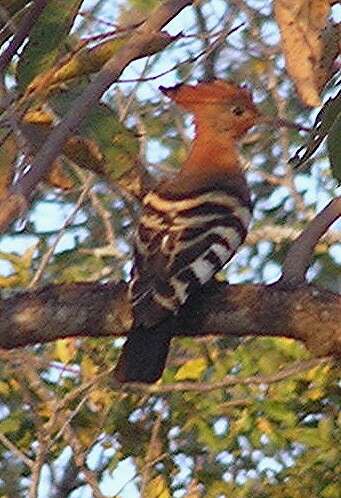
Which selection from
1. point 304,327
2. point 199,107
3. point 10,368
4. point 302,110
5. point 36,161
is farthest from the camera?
point 302,110

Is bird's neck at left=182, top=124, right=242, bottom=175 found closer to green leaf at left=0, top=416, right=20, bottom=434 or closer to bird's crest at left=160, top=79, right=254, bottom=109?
bird's crest at left=160, top=79, right=254, bottom=109

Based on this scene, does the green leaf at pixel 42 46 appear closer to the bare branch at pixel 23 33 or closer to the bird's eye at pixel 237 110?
the bare branch at pixel 23 33

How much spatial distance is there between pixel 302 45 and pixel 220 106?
144 cm

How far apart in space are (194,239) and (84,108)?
87cm

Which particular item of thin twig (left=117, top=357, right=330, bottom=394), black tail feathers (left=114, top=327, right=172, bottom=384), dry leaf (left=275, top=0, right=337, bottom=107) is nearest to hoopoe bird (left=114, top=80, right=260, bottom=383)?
black tail feathers (left=114, top=327, right=172, bottom=384)

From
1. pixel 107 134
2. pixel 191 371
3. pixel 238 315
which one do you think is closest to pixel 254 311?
pixel 238 315

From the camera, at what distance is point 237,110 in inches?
125

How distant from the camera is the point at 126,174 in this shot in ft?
7.36

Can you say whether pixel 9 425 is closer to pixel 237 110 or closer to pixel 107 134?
pixel 237 110

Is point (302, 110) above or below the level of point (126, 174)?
below

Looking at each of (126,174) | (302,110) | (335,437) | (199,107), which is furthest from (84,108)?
(302,110)

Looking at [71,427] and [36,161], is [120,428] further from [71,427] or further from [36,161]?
[36,161]

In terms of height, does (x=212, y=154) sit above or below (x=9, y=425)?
above

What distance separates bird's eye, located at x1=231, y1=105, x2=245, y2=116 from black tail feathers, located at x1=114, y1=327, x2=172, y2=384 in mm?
749
